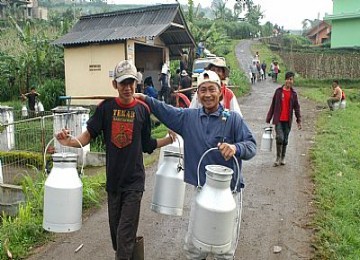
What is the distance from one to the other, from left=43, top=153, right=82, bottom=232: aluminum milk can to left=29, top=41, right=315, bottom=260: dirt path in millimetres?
1143

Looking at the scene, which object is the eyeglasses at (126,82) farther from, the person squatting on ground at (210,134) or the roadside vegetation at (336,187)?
the roadside vegetation at (336,187)

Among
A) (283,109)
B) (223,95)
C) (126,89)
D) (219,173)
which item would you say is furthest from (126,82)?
(283,109)

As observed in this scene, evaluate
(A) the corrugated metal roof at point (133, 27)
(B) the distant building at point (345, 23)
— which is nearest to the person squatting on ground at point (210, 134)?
(A) the corrugated metal roof at point (133, 27)

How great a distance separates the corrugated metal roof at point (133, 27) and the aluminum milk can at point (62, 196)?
34.8 ft

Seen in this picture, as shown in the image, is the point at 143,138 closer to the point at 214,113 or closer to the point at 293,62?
the point at 214,113

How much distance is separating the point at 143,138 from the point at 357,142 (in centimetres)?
759

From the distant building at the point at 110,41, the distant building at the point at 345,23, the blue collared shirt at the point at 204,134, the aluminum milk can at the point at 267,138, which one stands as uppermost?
the distant building at the point at 345,23

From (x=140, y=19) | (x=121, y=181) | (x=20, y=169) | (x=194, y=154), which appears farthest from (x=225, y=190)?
(x=140, y=19)

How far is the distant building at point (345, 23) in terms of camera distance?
30567mm

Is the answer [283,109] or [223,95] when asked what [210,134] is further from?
[283,109]

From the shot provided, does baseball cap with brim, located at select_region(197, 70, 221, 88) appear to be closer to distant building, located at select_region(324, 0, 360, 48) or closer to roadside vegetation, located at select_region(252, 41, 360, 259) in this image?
roadside vegetation, located at select_region(252, 41, 360, 259)

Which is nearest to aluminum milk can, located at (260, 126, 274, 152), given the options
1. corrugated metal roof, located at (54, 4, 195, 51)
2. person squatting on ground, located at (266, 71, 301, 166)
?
person squatting on ground, located at (266, 71, 301, 166)

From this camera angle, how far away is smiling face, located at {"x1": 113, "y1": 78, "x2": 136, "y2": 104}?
313cm

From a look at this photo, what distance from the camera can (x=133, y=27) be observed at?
48.1 feet
